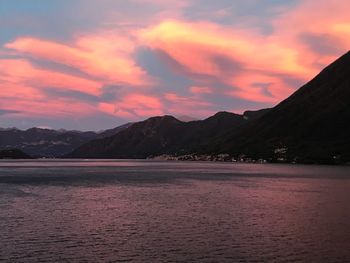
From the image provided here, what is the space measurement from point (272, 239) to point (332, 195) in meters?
81.3

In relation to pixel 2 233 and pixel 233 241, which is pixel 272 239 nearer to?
pixel 233 241

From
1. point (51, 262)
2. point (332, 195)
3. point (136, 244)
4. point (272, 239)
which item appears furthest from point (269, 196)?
point (51, 262)

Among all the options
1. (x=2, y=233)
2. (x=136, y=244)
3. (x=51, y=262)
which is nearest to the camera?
(x=51, y=262)

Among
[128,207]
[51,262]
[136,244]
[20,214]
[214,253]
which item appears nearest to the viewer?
[51,262]

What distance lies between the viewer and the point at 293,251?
66.2m

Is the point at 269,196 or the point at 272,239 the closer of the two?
the point at 272,239

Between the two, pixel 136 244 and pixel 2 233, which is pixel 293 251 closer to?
pixel 136 244

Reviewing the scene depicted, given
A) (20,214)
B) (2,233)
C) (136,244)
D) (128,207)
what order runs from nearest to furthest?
(136,244) < (2,233) < (20,214) < (128,207)

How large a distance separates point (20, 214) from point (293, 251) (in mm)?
60315

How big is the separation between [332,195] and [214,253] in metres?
95.2

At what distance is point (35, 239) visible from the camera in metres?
73.3

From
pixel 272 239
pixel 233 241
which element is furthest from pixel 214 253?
pixel 272 239

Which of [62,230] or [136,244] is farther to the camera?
[62,230]

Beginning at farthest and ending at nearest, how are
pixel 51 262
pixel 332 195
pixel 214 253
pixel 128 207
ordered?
pixel 332 195 → pixel 128 207 → pixel 214 253 → pixel 51 262
